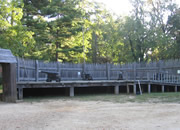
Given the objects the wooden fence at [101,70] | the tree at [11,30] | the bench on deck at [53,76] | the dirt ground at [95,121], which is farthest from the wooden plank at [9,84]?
the tree at [11,30]

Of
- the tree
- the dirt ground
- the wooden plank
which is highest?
the tree

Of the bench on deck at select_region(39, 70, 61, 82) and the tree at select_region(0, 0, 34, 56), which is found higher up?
the tree at select_region(0, 0, 34, 56)

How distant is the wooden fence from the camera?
16534mm

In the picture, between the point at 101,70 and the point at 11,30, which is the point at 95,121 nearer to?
the point at 11,30

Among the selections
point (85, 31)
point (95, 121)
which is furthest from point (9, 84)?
point (85, 31)

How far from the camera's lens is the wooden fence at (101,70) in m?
16.5

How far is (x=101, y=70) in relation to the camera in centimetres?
2116

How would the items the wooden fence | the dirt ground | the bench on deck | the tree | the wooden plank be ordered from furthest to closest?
the tree, the wooden fence, the bench on deck, the wooden plank, the dirt ground

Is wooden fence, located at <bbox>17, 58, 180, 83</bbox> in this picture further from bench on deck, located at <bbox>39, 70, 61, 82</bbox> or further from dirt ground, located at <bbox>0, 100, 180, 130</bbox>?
dirt ground, located at <bbox>0, 100, 180, 130</bbox>

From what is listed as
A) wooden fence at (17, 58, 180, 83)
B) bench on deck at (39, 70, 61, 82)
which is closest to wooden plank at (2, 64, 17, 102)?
wooden fence at (17, 58, 180, 83)

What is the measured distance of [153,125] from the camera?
6.75 meters

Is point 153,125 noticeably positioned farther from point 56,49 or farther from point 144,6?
point 144,6

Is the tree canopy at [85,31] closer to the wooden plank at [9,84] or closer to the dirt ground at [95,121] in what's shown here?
the wooden plank at [9,84]

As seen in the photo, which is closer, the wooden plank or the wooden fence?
the wooden plank
